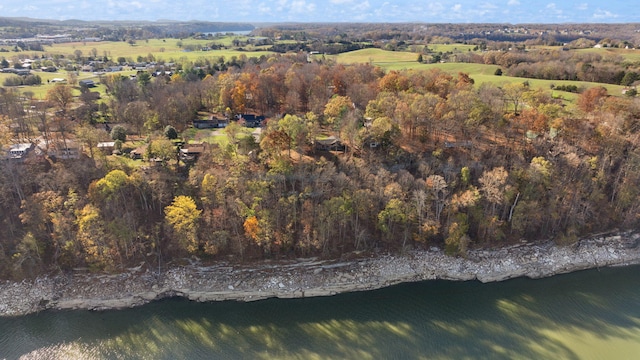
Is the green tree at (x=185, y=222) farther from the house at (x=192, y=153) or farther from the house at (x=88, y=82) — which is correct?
the house at (x=88, y=82)

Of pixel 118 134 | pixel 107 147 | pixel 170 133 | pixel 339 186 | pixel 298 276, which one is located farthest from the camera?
pixel 170 133

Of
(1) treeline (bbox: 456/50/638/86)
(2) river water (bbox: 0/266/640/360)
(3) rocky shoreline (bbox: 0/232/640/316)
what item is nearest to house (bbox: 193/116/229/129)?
(3) rocky shoreline (bbox: 0/232/640/316)

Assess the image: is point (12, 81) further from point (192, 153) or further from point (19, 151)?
point (192, 153)

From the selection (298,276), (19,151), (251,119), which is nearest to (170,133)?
(251,119)

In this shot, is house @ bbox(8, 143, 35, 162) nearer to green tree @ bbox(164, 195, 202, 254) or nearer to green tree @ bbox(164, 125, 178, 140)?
green tree @ bbox(164, 125, 178, 140)

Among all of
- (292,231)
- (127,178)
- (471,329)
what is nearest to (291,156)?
(292,231)

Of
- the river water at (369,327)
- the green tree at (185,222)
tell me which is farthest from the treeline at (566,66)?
the green tree at (185,222)
